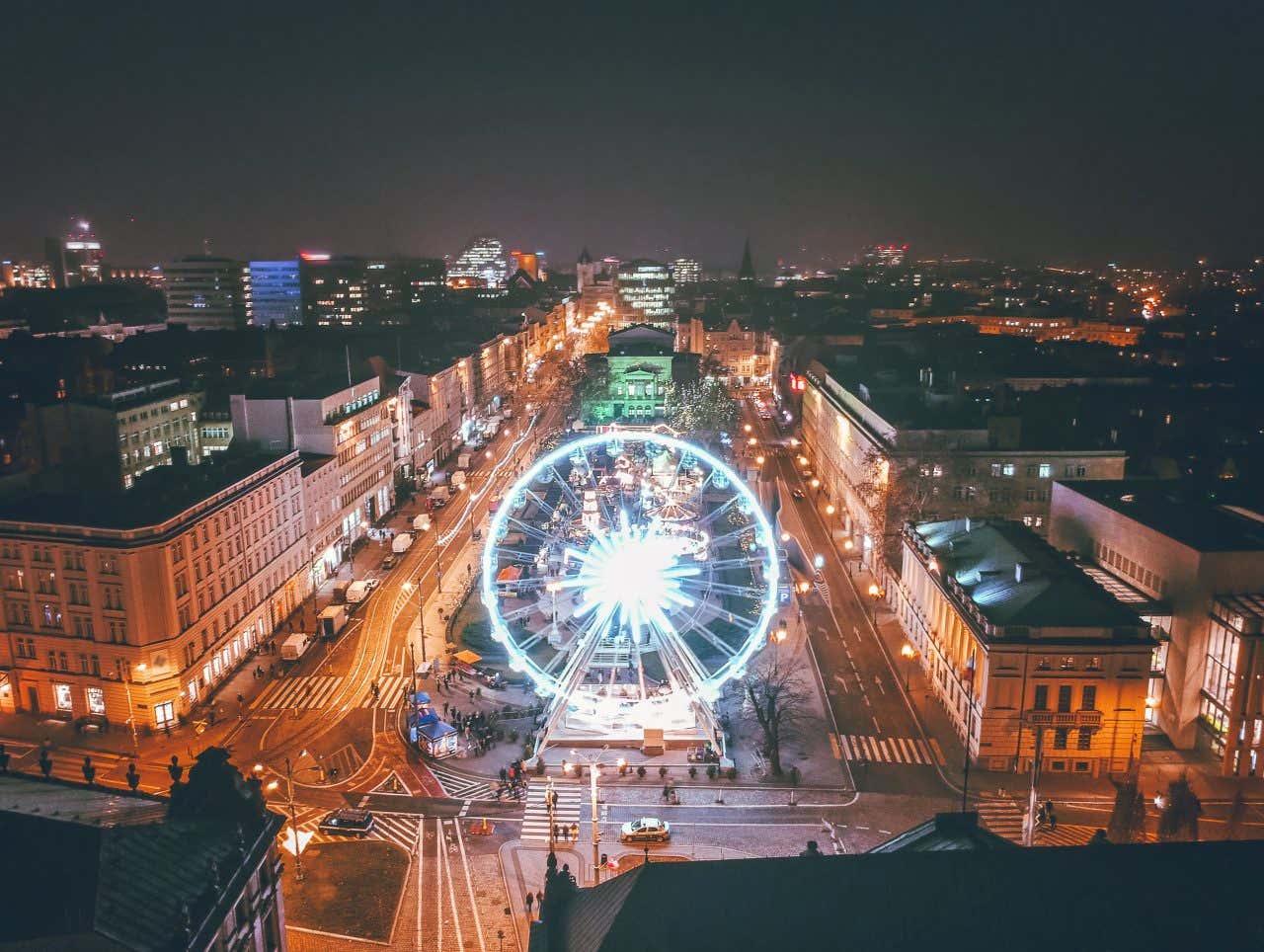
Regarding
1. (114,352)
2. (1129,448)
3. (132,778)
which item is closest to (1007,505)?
(1129,448)

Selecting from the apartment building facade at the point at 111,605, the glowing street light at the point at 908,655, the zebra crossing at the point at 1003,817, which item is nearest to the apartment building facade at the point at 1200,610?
the zebra crossing at the point at 1003,817

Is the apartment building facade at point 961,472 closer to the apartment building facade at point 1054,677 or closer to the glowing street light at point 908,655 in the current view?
the glowing street light at point 908,655

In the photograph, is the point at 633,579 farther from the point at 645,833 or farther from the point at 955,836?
the point at 955,836

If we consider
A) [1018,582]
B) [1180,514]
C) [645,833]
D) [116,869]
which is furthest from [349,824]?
[1180,514]

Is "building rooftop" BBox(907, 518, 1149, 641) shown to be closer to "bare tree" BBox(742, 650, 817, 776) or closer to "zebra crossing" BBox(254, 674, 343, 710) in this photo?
"bare tree" BBox(742, 650, 817, 776)

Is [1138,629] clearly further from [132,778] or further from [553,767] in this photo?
[132,778]
